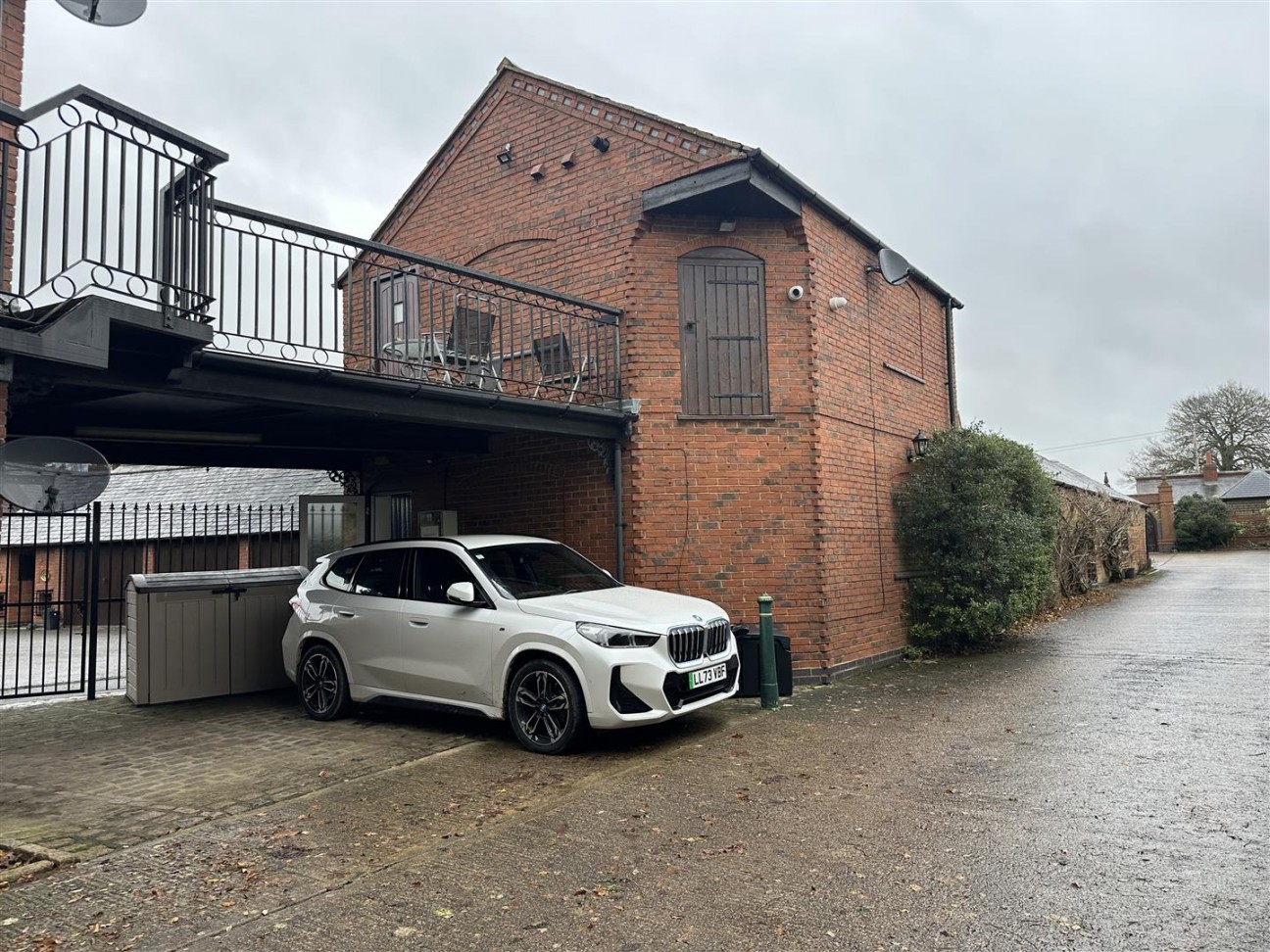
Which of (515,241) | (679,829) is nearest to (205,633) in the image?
(515,241)

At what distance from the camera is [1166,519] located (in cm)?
4956

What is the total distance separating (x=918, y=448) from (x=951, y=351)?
291 cm

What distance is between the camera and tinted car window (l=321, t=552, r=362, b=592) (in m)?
7.81

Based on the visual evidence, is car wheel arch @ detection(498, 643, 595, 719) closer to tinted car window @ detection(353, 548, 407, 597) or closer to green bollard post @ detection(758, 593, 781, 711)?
tinted car window @ detection(353, 548, 407, 597)

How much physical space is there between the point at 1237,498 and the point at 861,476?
51.8 metres

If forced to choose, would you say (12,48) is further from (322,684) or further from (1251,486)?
(1251,486)

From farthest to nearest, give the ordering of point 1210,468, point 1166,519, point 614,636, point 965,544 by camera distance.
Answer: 1. point 1210,468
2. point 1166,519
3. point 965,544
4. point 614,636

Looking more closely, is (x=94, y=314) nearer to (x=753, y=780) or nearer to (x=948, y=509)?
(x=753, y=780)

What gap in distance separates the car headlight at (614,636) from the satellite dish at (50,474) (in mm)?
3268

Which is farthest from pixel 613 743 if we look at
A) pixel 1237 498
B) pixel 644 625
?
pixel 1237 498

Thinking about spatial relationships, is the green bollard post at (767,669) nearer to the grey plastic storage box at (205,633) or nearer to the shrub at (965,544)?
the shrub at (965,544)

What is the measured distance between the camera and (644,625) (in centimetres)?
628

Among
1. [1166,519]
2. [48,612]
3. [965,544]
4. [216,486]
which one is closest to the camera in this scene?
[965,544]

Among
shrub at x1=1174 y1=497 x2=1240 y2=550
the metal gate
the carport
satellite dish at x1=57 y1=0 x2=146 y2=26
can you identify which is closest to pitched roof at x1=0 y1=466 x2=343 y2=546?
the metal gate
